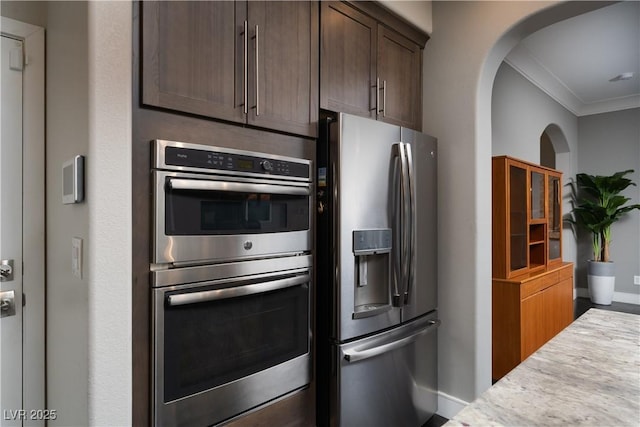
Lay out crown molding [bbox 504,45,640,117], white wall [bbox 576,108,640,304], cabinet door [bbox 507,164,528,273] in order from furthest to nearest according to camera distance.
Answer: white wall [bbox 576,108,640,304], crown molding [bbox 504,45,640,117], cabinet door [bbox 507,164,528,273]

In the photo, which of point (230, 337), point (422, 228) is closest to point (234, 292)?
point (230, 337)

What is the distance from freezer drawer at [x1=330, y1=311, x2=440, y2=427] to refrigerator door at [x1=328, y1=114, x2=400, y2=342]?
93 millimetres

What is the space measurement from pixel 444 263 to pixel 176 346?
65.8 inches

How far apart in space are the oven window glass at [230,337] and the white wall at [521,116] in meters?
2.66

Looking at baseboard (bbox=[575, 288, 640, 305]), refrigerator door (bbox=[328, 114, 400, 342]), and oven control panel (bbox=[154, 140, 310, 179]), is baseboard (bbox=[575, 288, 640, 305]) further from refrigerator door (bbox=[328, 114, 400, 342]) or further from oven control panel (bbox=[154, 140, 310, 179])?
oven control panel (bbox=[154, 140, 310, 179])

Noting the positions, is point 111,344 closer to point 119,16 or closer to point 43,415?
point 43,415

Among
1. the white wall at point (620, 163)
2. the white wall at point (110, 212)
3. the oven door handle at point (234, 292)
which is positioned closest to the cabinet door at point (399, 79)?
the oven door handle at point (234, 292)

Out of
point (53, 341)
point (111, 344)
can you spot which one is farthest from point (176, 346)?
point (53, 341)

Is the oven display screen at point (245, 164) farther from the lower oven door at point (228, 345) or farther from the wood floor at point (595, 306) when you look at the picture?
the wood floor at point (595, 306)

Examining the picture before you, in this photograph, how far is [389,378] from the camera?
1.88 meters

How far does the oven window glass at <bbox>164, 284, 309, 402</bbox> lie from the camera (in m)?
1.25

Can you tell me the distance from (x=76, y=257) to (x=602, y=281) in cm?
613

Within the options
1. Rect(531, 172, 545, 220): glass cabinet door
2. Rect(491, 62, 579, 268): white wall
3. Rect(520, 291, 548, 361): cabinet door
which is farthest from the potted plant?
Rect(520, 291, 548, 361): cabinet door

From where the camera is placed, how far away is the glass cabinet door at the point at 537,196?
325 cm
